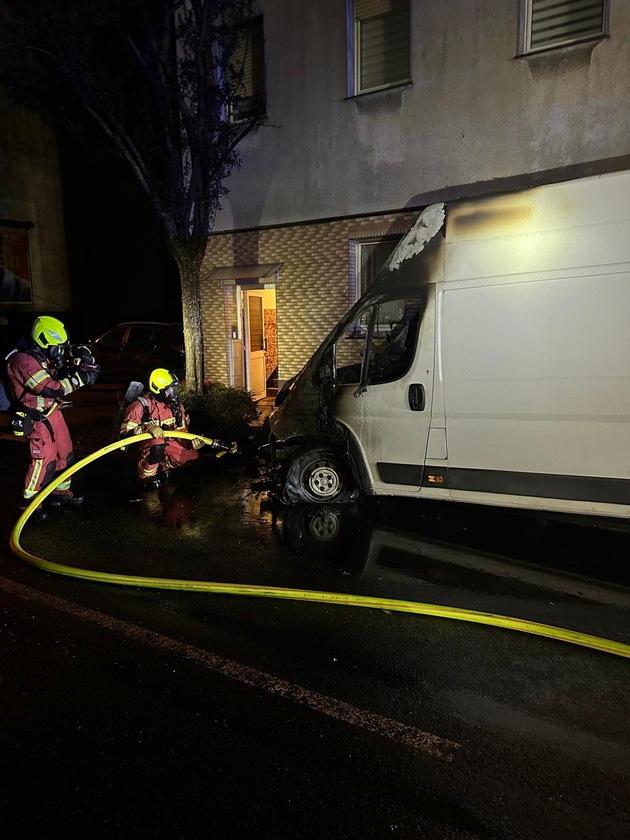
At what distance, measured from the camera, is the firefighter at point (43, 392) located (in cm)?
592

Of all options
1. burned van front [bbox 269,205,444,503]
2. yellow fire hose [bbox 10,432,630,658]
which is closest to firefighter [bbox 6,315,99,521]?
yellow fire hose [bbox 10,432,630,658]

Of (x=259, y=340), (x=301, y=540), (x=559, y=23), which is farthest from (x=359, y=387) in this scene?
(x=259, y=340)

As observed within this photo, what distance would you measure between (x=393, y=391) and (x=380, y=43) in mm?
7334

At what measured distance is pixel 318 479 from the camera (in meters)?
6.10

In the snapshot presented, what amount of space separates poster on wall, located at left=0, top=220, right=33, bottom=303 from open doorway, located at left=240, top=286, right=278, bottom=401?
12230mm

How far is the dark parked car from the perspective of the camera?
1454cm

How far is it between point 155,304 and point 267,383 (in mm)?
10737

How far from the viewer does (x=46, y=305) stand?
2148cm

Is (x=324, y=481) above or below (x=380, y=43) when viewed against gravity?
below

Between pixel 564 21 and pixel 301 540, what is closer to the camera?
pixel 301 540

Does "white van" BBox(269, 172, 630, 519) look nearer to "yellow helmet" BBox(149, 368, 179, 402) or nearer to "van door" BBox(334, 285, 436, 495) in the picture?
"van door" BBox(334, 285, 436, 495)

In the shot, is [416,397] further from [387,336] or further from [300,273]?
[300,273]

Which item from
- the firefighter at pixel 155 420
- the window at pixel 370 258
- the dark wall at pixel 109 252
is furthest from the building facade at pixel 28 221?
the firefighter at pixel 155 420

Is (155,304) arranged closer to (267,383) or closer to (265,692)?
(267,383)
